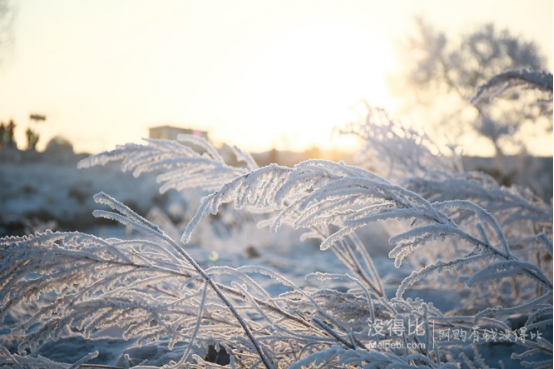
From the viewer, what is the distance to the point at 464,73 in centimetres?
2105

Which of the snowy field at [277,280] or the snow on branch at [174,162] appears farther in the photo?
the snow on branch at [174,162]

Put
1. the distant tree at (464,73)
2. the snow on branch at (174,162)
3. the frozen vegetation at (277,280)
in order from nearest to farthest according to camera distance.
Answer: the frozen vegetation at (277,280) < the snow on branch at (174,162) < the distant tree at (464,73)

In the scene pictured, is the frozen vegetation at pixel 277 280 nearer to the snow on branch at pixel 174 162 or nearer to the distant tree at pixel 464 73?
the snow on branch at pixel 174 162

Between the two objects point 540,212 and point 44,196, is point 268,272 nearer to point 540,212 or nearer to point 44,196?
point 540,212

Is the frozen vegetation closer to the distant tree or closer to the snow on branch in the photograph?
the snow on branch

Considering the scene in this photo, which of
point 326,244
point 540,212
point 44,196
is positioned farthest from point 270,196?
point 44,196

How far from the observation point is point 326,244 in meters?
1.39

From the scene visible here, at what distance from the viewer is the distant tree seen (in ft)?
61.4

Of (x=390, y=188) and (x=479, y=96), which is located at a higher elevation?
(x=479, y=96)

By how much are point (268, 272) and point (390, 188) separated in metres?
0.53

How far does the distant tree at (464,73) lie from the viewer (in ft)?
61.4

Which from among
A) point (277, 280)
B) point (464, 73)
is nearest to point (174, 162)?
point (277, 280)

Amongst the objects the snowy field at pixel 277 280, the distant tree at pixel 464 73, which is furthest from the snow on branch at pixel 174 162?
the distant tree at pixel 464 73

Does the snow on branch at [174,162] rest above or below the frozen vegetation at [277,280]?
above
